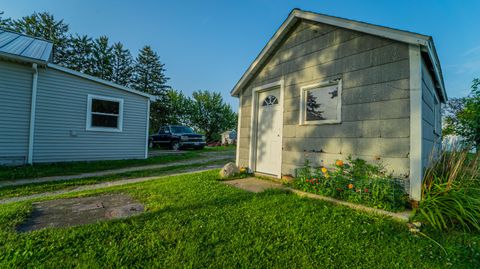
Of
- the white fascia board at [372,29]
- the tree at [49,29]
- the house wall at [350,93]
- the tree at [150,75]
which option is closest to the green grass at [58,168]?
the house wall at [350,93]

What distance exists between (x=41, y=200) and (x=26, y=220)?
3.56 ft

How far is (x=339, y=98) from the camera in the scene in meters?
3.81

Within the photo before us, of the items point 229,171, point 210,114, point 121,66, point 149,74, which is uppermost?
point 121,66

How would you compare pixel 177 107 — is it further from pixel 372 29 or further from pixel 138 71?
pixel 372 29

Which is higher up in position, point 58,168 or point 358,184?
point 358,184

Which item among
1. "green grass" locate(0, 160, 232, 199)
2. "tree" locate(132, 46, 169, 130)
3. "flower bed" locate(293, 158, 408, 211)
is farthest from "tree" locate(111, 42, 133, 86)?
"flower bed" locate(293, 158, 408, 211)

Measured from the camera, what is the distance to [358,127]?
352cm

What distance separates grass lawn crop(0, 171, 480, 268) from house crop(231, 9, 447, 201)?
1.24 m

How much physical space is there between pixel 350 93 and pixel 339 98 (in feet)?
0.70

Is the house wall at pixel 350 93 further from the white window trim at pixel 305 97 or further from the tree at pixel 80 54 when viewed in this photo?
the tree at pixel 80 54

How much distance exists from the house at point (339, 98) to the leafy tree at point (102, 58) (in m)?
27.5

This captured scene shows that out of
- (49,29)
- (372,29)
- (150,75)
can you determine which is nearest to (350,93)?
(372,29)

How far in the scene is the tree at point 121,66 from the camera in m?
26.3

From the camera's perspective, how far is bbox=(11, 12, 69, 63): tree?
2162cm
